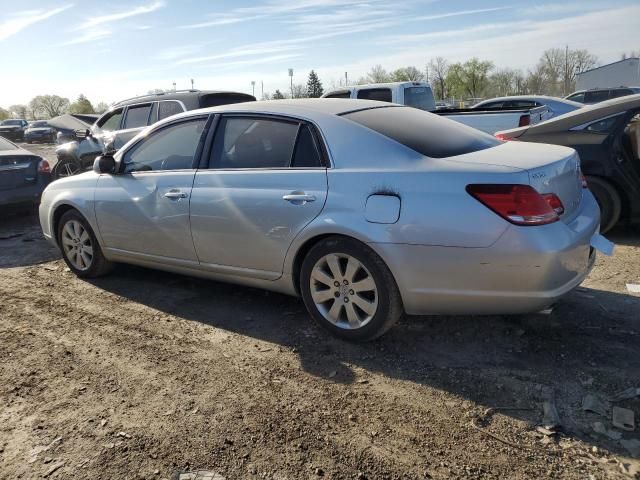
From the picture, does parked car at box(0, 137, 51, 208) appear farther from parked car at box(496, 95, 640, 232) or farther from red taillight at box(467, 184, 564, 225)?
parked car at box(496, 95, 640, 232)

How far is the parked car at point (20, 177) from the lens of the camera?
7.84 meters

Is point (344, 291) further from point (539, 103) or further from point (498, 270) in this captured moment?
point (539, 103)

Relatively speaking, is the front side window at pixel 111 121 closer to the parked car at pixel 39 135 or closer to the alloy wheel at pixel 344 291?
the alloy wheel at pixel 344 291

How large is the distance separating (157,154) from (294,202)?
5.50 feet

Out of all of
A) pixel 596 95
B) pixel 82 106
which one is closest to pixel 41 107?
pixel 82 106

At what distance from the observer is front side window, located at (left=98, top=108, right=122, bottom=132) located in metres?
9.77

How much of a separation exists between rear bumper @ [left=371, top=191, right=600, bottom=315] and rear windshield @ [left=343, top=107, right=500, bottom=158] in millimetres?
700

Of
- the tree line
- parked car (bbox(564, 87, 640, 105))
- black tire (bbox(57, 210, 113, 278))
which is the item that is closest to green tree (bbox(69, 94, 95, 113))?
the tree line

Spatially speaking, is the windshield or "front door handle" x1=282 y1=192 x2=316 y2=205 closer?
"front door handle" x1=282 y1=192 x2=316 y2=205

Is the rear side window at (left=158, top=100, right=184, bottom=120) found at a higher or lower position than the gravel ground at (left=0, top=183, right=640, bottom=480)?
higher

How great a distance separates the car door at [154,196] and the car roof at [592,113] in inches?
155

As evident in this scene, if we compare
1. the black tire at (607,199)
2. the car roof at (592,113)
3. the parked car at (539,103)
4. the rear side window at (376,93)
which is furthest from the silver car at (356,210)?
the parked car at (539,103)

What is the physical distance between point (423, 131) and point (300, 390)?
6.36ft

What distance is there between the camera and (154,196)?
14.8 feet
